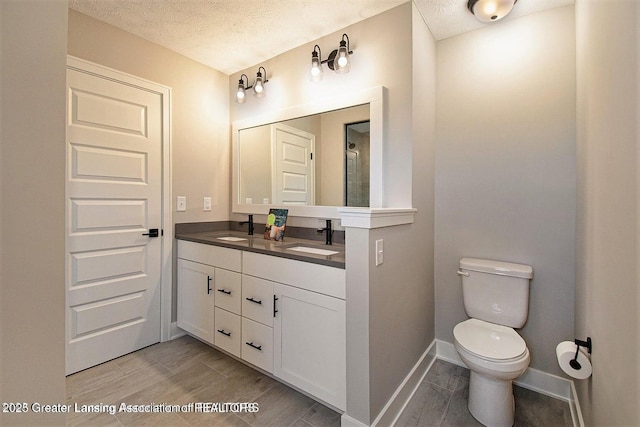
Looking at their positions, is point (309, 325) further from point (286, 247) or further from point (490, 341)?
point (490, 341)

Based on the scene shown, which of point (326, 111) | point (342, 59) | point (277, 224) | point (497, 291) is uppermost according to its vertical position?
point (342, 59)

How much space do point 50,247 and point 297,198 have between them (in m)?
1.90

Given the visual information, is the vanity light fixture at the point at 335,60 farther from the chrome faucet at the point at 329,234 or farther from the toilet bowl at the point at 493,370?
the toilet bowl at the point at 493,370

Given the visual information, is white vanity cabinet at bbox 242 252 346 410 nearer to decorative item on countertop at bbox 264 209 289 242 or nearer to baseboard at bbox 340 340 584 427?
baseboard at bbox 340 340 584 427

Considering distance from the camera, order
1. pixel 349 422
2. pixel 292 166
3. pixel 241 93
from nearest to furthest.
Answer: pixel 349 422, pixel 292 166, pixel 241 93

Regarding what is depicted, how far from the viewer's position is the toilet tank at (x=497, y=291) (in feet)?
5.88

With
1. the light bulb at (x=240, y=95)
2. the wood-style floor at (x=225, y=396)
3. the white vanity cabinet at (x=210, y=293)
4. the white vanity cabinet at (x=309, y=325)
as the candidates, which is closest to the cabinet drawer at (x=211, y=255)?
the white vanity cabinet at (x=210, y=293)

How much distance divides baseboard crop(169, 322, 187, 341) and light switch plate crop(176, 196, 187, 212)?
998mm

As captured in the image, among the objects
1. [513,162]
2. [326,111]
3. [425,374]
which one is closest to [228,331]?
[425,374]

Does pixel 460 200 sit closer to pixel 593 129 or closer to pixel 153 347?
pixel 593 129

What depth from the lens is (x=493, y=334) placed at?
173 centimetres

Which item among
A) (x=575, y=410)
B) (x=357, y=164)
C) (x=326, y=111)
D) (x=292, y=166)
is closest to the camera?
(x=575, y=410)

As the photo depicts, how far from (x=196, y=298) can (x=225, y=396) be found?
2.75 ft

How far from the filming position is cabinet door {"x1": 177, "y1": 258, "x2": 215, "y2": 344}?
223 centimetres
